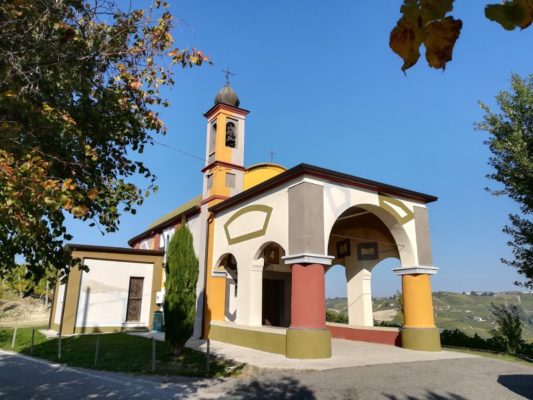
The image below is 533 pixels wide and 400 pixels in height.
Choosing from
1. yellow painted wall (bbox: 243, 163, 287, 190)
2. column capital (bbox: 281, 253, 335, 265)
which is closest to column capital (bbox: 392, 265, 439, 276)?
column capital (bbox: 281, 253, 335, 265)

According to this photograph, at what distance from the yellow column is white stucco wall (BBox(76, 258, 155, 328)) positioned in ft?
41.1

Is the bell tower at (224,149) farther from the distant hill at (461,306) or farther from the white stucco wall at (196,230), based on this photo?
the distant hill at (461,306)

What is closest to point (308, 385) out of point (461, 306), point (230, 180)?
point (230, 180)

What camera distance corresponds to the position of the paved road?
7.36 meters

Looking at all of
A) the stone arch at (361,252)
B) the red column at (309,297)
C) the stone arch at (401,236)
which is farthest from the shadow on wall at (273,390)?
the stone arch at (361,252)

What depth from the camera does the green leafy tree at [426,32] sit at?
1.54 m

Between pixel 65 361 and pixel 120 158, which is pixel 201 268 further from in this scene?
pixel 120 158

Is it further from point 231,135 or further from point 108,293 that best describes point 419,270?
point 108,293

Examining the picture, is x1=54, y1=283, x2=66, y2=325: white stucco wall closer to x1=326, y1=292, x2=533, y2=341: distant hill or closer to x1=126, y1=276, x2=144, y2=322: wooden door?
x1=126, y1=276, x2=144, y2=322: wooden door

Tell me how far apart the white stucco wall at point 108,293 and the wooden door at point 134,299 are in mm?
187

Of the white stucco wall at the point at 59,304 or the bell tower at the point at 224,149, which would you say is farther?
the white stucco wall at the point at 59,304

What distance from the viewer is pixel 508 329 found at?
13.4 meters

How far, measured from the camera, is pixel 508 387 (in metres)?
8.02

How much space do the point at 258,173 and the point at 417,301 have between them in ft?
29.8
